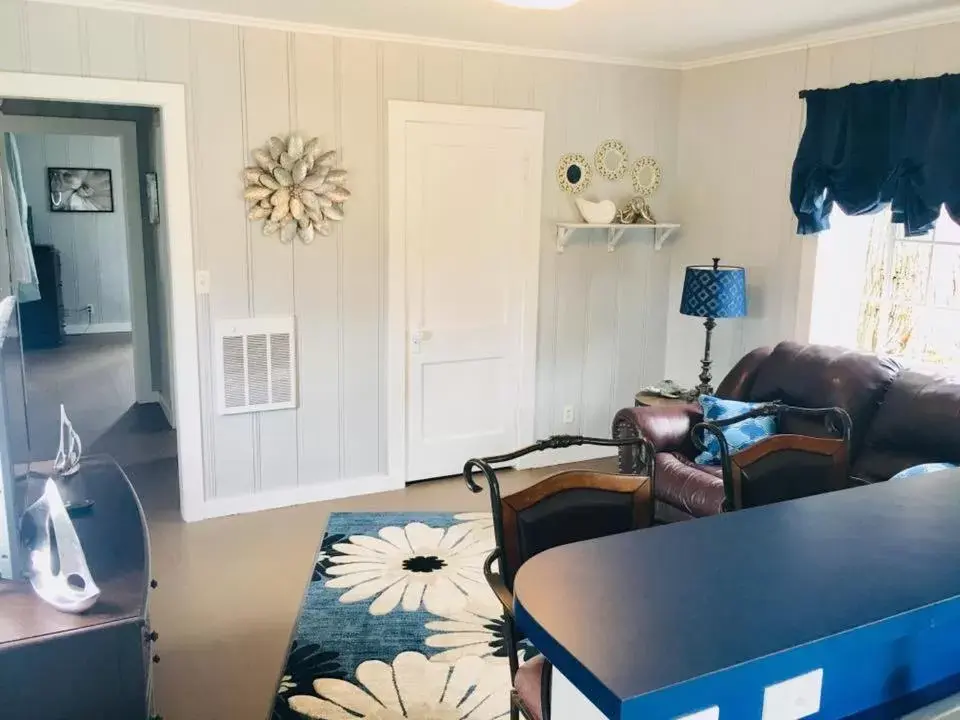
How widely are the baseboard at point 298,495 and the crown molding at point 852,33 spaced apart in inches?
123

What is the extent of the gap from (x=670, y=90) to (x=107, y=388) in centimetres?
515

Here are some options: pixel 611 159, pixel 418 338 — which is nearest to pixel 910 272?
pixel 611 159

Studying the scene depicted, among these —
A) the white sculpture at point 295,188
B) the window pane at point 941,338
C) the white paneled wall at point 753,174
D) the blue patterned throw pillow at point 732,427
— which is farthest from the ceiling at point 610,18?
the blue patterned throw pillow at point 732,427

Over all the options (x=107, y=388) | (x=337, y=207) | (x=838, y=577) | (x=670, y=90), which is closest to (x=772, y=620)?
(x=838, y=577)

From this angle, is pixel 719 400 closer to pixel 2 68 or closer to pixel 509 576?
pixel 509 576

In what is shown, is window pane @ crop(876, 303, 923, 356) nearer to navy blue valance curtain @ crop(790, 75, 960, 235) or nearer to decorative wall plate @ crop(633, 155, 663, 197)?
navy blue valance curtain @ crop(790, 75, 960, 235)

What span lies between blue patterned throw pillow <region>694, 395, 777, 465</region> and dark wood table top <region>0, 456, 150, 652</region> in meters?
2.41

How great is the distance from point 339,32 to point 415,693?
312 centimetres

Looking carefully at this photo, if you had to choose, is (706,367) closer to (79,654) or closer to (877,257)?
(877,257)

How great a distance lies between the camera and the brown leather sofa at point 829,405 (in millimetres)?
3281

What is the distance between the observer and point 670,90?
505 cm

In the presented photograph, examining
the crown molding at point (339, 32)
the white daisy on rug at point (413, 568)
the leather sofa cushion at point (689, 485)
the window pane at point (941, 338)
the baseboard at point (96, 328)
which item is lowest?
the white daisy on rug at point (413, 568)

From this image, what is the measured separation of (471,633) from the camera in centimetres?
312

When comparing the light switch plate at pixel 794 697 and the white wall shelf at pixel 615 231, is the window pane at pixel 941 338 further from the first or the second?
the light switch plate at pixel 794 697
